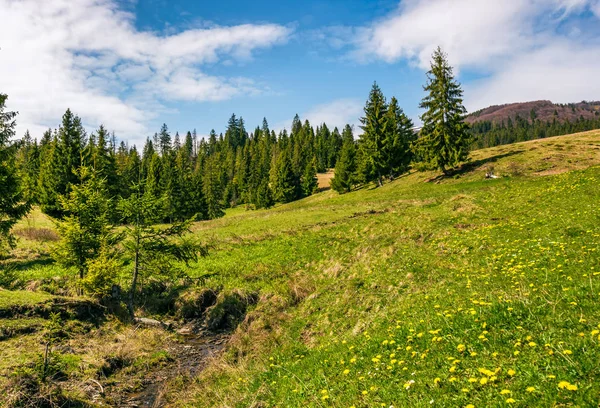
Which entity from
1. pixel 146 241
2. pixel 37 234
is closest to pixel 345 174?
pixel 37 234

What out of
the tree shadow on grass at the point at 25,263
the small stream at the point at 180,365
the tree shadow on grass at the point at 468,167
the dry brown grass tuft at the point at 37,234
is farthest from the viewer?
the tree shadow on grass at the point at 468,167

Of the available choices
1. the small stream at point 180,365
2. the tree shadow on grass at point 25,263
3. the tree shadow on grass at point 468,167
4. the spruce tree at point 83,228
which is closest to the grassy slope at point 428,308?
the small stream at point 180,365

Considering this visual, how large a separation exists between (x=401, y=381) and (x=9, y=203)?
26.1 m

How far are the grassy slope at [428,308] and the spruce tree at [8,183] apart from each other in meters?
12.0

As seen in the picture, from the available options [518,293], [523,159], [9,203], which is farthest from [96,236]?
[523,159]

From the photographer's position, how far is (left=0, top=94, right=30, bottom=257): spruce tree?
1994cm

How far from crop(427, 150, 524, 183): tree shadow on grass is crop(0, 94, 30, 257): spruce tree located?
4727cm

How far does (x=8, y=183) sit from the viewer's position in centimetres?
2175

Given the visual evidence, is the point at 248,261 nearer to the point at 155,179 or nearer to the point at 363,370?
the point at 363,370

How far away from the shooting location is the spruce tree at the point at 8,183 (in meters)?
19.9

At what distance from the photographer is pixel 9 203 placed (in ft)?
71.7

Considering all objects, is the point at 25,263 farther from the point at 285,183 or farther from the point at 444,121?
the point at 285,183

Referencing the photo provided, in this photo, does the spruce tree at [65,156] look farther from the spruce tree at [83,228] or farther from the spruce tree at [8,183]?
the spruce tree at [83,228]

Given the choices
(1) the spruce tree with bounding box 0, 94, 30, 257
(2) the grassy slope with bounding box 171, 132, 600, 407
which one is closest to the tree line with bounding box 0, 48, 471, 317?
(1) the spruce tree with bounding box 0, 94, 30, 257
